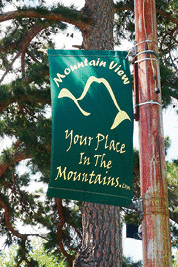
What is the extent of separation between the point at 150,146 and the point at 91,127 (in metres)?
0.51

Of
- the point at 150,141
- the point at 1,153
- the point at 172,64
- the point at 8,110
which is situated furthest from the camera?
the point at 172,64

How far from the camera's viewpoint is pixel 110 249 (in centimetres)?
545

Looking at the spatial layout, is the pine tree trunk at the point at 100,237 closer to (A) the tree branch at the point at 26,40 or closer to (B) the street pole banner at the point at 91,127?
(B) the street pole banner at the point at 91,127

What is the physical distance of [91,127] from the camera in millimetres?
3303

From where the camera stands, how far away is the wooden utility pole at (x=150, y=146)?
283 centimetres

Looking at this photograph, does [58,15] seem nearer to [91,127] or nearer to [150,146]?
[91,127]

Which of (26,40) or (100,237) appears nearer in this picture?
(100,237)

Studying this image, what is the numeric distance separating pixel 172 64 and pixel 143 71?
5667 millimetres

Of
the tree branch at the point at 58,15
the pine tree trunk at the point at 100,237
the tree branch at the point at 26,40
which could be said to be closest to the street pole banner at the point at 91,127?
the pine tree trunk at the point at 100,237

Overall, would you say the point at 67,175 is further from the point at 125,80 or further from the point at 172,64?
the point at 172,64

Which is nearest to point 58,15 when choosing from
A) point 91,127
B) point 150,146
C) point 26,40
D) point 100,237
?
point 26,40

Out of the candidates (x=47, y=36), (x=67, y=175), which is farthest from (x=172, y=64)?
(x=67, y=175)

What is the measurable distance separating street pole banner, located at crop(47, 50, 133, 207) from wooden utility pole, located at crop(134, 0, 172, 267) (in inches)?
7.4

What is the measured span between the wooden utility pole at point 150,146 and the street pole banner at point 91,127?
7.4 inches
